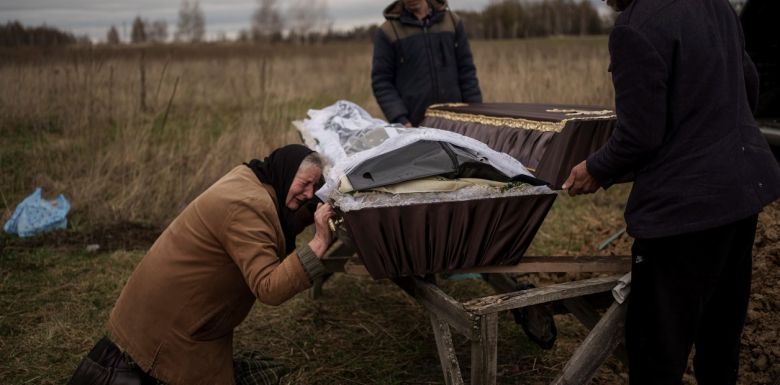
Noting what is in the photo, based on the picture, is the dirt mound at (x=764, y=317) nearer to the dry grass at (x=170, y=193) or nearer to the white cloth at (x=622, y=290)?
the dry grass at (x=170, y=193)

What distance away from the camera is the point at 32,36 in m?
8.36

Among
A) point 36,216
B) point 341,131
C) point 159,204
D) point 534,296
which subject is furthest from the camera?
point 159,204

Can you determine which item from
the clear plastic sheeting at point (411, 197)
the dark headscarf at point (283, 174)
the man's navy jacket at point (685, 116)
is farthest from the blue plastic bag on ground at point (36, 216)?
the man's navy jacket at point (685, 116)

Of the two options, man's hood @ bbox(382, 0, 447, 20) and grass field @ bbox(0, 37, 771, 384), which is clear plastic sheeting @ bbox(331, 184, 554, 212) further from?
man's hood @ bbox(382, 0, 447, 20)

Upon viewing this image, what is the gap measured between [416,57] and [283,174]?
2.27 meters

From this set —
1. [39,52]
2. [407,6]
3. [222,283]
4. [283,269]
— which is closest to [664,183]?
[283,269]

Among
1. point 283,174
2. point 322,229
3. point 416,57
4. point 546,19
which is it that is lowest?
point 322,229

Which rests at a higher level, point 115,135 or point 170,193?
point 115,135

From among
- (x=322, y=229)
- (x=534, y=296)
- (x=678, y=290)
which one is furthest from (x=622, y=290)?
(x=322, y=229)

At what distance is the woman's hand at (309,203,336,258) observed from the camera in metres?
2.49

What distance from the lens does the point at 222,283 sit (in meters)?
2.74

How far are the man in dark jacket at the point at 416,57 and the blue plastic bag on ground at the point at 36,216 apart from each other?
344cm

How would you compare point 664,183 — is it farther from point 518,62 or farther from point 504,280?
point 518,62

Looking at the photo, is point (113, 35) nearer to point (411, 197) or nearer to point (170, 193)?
point (170, 193)
